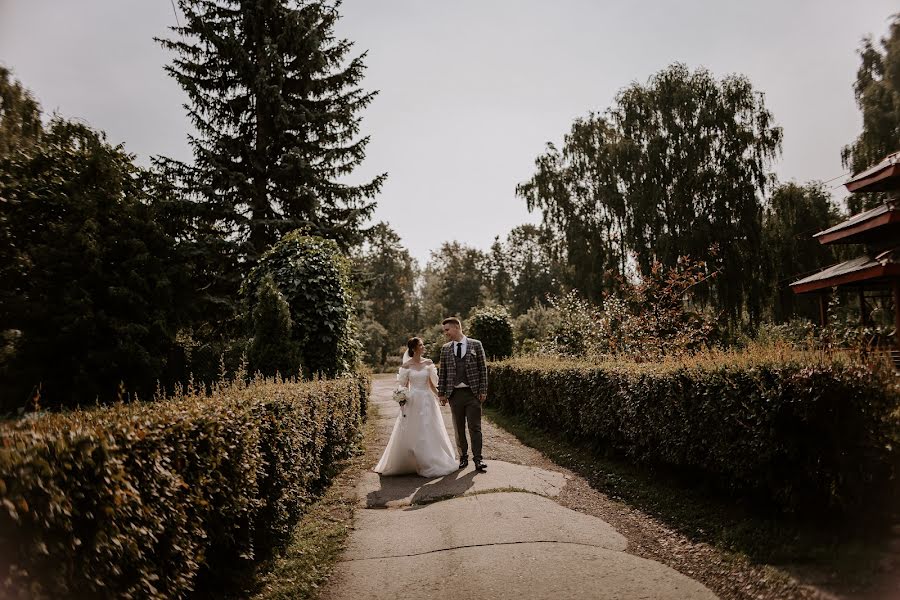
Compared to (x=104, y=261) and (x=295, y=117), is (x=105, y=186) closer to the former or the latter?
(x=104, y=261)

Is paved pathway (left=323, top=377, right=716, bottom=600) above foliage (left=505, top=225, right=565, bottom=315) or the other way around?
the other way around

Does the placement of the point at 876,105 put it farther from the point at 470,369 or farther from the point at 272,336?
the point at 272,336

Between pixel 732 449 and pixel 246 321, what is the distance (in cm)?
981

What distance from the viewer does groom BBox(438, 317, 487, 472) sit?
27.6 feet

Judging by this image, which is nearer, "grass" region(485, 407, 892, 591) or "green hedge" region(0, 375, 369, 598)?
"green hedge" region(0, 375, 369, 598)

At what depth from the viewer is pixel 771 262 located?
24.2 meters

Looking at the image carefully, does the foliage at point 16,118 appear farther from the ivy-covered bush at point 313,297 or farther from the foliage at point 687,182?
the foliage at point 687,182

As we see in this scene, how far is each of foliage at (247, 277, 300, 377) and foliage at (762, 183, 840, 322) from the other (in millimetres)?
22051

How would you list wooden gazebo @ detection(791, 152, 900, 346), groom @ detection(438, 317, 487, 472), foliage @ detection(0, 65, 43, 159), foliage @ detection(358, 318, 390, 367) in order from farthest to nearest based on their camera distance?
1. foliage @ detection(358, 318, 390, 367)
2. foliage @ detection(0, 65, 43, 159)
3. wooden gazebo @ detection(791, 152, 900, 346)
4. groom @ detection(438, 317, 487, 472)

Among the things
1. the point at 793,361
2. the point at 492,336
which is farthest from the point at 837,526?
the point at 492,336

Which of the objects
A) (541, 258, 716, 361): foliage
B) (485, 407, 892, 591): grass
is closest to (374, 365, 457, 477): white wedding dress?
(485, 407, 892, 591): grass

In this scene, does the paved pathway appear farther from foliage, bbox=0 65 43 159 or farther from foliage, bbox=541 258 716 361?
foliage, bbox=0 65 43 159

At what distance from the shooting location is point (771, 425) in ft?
16.2

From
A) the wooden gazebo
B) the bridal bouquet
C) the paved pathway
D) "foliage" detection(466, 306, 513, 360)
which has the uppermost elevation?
the wooden gazebo
